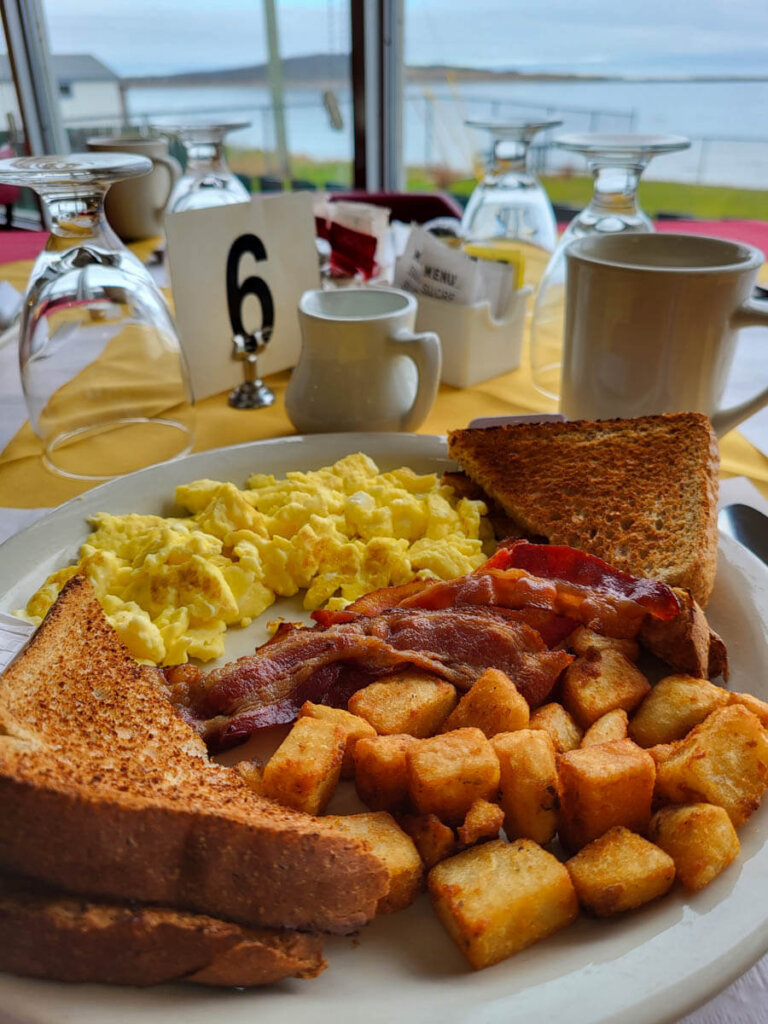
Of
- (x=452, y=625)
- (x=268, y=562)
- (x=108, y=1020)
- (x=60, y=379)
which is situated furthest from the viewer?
(x=60, y=379)

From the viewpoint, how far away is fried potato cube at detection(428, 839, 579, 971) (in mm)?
781

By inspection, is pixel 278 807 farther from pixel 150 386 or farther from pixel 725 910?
pixel 150 386

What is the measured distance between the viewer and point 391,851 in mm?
854

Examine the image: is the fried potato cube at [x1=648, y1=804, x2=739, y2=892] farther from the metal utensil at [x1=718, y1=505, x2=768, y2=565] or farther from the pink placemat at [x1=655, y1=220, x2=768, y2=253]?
the pink placemat at [x1=655, y1=220, x2=768, y2=253]

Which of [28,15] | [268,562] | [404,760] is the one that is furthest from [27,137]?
[404,760]

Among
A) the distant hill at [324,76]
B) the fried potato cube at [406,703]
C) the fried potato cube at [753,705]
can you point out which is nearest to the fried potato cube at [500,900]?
the fried potato cube at [406,703]

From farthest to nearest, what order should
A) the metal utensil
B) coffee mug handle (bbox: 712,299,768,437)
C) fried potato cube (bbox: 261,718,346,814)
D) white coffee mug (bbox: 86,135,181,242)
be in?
white coffee mug (bbox: 86,135,181,242), coffee mug handle (bbox: 712,299,768,437), the metal utensil, fried potato cube (bbox: 261,718,346,814)

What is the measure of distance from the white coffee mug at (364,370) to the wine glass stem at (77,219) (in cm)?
49

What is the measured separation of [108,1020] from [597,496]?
1.13 m

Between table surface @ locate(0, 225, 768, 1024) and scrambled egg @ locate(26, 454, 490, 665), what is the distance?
34cm

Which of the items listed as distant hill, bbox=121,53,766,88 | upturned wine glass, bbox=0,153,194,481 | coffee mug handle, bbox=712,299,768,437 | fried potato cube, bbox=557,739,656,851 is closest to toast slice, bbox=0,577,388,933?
fried potato cube, bbox=557,739,656,851

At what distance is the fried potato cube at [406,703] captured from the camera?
1.05 meters

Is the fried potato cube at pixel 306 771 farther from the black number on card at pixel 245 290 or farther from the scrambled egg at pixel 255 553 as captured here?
the black number on card at pixel 245 290

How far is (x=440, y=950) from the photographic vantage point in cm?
81
